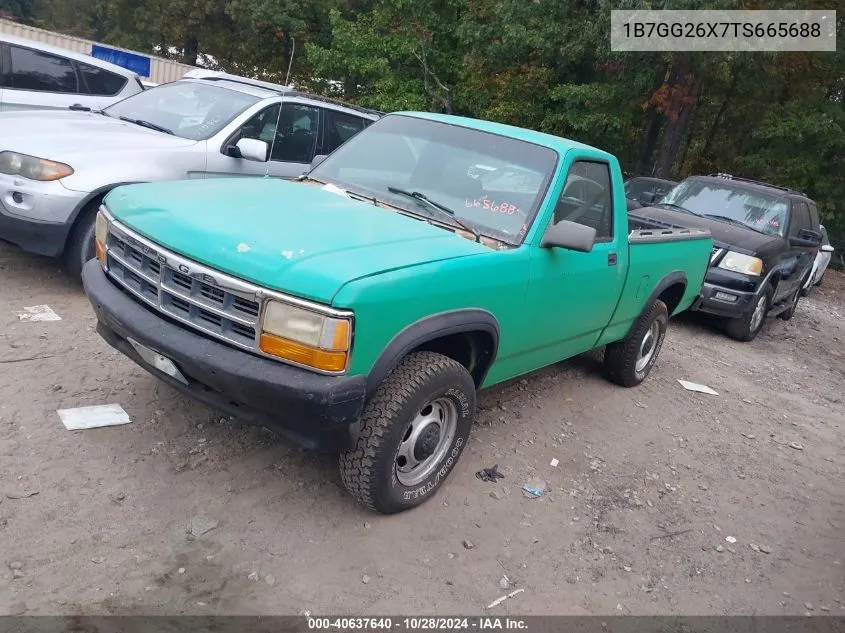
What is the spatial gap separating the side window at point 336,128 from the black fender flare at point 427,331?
13.7 feet

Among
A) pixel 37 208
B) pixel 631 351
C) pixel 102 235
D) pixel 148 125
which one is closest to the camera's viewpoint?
pixel 102 235

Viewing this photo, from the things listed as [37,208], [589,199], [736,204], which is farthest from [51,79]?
[736,204]

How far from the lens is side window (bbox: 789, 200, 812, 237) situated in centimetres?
923

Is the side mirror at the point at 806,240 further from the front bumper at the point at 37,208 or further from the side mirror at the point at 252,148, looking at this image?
the front bumper at the point at 37,208

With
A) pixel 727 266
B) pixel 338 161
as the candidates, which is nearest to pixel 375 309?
pixel 338 161

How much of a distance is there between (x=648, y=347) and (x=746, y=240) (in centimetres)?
330

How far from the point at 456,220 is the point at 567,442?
6.03 ft

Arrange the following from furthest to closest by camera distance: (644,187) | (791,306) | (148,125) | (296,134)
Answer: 1. (644,187)
2. (791,306)
3. (296,134)
4. (148,125)

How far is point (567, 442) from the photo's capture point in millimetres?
4754

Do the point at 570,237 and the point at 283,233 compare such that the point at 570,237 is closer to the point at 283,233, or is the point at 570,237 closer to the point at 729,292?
the point at 283,233

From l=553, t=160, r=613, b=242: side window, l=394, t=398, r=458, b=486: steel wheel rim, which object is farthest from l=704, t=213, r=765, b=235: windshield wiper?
l=394, t=398, r=458, b=486: steel wheel rim

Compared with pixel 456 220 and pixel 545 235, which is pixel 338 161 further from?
pixel 545 235

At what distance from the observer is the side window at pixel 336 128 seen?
7.17 m

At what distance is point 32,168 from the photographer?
514 cm
